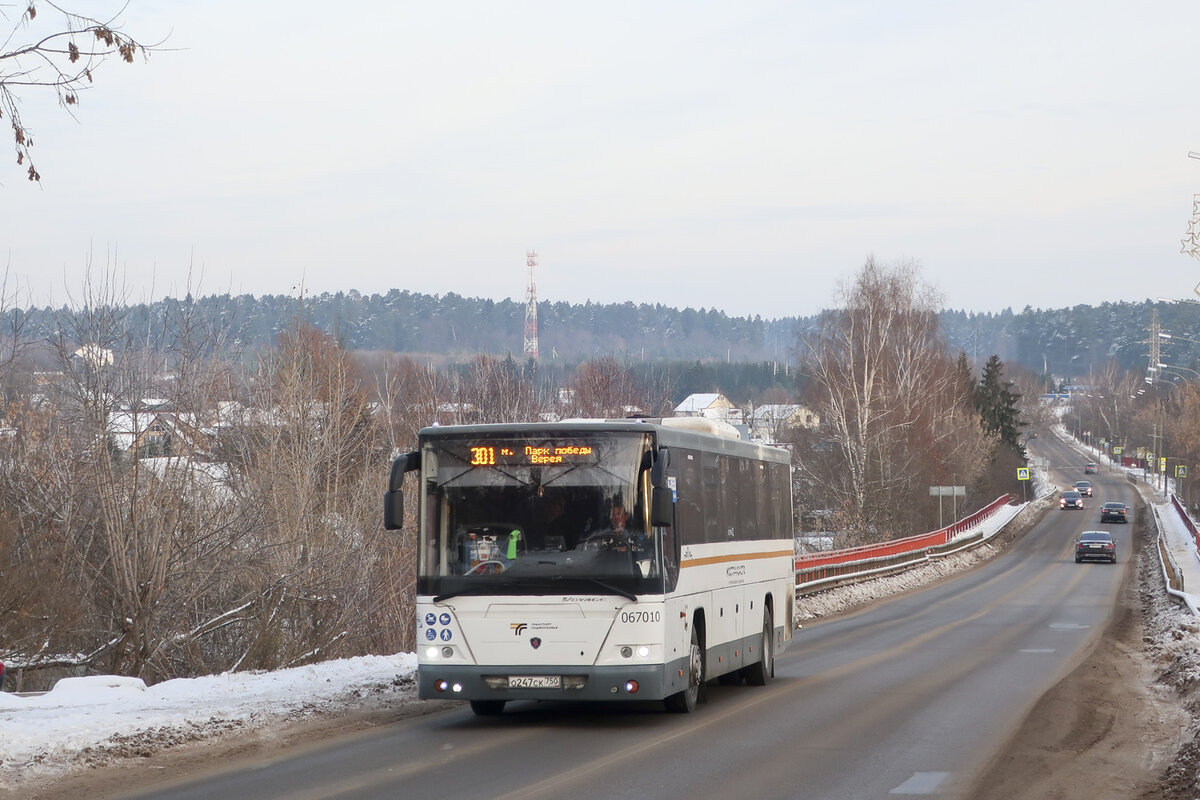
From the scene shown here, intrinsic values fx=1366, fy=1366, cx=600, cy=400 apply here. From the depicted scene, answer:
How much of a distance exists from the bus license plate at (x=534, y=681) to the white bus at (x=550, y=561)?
0.04 feet

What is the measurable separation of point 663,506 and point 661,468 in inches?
14.3

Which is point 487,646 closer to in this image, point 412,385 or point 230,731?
point 230,731

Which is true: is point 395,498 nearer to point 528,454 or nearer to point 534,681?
point 528,454

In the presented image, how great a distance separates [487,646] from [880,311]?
181ft

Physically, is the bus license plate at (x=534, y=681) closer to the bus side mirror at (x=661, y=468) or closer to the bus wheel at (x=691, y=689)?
the bus wheel at (x=691, y=689)

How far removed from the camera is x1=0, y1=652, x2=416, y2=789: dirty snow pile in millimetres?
10383

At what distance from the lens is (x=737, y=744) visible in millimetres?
12211

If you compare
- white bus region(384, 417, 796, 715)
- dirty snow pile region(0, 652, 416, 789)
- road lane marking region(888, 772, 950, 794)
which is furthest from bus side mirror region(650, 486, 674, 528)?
dirty snow pile region(0, 652, 416, 789)

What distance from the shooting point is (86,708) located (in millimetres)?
12273

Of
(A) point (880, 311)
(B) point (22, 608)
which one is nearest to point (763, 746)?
(B) point (22, 608)

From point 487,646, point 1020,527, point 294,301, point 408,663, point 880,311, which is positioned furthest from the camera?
point 1020,527

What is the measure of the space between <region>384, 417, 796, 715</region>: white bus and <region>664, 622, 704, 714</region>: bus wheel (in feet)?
0.76

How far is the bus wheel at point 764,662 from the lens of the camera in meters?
17.7

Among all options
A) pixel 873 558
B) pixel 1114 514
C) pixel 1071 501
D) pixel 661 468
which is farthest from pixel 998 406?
pixel 661 468
